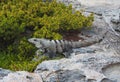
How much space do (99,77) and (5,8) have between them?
10.2 feet

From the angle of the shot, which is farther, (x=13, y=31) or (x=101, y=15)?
(x=101, y=15)

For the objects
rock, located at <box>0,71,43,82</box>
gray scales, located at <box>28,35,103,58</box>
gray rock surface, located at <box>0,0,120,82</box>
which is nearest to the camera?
rock, located at <box>0,71,43,82</box>

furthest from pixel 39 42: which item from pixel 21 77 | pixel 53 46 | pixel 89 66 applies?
pixel 21 77

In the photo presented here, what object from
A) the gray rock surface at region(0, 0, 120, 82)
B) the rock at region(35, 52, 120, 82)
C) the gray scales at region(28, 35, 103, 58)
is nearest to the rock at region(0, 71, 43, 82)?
the gray rock surface at region(0, 0, 120, 82)

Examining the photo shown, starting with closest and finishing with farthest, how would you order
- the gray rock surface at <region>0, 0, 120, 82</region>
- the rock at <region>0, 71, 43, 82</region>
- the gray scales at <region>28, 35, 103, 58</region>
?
the rock at <region>0, 71, 43, 82</region>, the gray rock surface at <region>0, 0, 120, 82</region>, the gray scales at <region>28, 35, 103, 58</region>

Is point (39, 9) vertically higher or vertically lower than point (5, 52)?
higher

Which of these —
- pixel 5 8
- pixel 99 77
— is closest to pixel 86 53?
pixel 99 77

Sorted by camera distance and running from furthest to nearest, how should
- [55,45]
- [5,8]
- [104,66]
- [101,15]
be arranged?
1. [101,15]
2. [5,8]
3. [55,45]
4. [104,66]

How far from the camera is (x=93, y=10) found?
8078 millimetres

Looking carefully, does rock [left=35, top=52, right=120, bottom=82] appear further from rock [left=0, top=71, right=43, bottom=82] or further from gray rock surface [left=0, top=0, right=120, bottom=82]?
rock [left=0, top=71, right=43, bottom=82]

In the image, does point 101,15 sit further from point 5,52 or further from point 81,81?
point 81,81

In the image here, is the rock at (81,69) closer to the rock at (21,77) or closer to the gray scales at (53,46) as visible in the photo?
the rock at (21,77)

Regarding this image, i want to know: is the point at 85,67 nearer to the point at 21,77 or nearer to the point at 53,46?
the point at 21,77

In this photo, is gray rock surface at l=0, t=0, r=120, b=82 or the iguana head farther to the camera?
the iguana head
